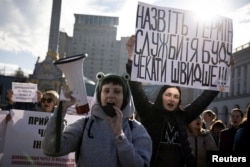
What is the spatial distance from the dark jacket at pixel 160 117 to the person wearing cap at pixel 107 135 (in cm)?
114

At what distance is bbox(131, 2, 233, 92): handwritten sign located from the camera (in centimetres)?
412

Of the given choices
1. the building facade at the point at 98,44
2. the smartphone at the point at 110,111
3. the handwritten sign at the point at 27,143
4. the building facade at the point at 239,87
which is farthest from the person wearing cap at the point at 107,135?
the building facade at the point at 98,44

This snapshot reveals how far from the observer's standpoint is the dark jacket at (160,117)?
10.8ft

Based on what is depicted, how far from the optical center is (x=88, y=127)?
217cm

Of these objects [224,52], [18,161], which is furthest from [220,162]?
[18,161]

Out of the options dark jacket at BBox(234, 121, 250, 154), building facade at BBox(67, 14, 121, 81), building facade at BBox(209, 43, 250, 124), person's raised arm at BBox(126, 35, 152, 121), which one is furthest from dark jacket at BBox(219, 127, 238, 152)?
building facade at BBox(67, 14, 121, 81)

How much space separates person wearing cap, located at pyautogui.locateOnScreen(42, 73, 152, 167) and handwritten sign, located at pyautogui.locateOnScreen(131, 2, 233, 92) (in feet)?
5.94

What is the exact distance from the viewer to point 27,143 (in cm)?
473

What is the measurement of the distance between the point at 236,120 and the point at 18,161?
12.6ft

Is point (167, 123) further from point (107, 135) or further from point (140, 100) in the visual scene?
point (107, 135)

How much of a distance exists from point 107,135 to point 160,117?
1.42 metres

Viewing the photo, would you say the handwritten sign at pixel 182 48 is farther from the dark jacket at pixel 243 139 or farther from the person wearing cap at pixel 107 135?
the person wearing cap at pixel 107 135

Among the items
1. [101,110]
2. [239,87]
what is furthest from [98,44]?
[101,110]

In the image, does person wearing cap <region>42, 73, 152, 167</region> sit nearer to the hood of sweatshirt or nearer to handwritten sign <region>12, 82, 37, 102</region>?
the hood of sweatshirt
